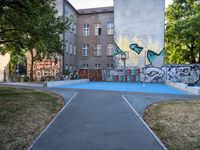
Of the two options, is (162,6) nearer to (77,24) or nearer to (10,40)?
(77,24)

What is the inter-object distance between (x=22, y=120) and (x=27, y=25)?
8215 millimetres

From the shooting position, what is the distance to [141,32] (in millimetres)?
39594

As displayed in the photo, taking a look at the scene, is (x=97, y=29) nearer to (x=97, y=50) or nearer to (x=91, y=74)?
(x=97, y=50)

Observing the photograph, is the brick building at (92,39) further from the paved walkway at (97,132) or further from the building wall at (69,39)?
the paved walkway at (97,132)

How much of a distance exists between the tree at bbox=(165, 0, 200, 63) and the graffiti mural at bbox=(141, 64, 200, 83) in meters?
4.39

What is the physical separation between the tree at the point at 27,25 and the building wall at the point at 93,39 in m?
24.3

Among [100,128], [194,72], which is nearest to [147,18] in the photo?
[194,72]

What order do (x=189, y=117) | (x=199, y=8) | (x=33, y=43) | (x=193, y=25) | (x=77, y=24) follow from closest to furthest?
(x=189, y=117) < (x=33, y=43) < (x=193, y=25) < (x=199, y=8) < (x=77, y=24)

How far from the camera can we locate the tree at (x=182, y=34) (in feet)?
121

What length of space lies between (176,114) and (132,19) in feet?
100

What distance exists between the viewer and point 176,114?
38.2 ft

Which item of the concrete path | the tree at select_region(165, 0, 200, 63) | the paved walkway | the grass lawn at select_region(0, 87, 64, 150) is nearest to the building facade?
the tree at select_region(165, 0, 200, 63)

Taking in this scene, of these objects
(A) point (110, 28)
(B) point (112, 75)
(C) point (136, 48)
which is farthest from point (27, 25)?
(A) point (110, 28)

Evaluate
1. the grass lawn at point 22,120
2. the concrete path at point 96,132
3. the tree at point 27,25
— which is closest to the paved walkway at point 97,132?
the concrete path at point 96,132
